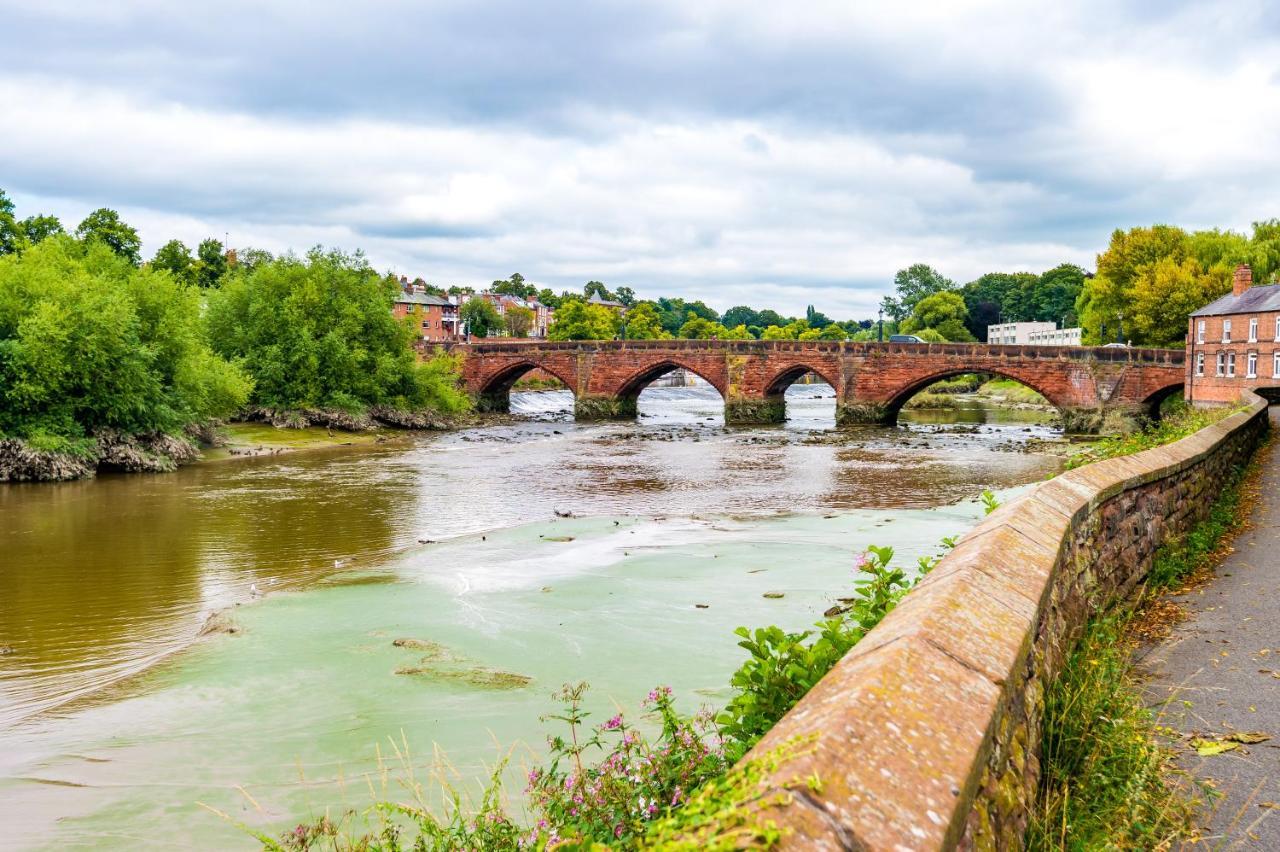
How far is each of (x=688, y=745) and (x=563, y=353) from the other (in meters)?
60.8

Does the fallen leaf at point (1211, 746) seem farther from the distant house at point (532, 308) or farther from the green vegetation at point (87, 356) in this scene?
the distant house at point (532, 308)

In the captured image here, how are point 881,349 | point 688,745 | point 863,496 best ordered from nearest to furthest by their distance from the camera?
point 688,745, point 863,496, point 881,349

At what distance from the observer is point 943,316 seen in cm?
12900

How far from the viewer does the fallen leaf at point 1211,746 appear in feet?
16.3

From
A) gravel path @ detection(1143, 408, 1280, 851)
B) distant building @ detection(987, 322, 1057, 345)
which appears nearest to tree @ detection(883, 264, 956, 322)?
distant building @ detection(987, 322, 1057, 345)

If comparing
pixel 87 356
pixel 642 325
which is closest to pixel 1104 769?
pixel 87 356

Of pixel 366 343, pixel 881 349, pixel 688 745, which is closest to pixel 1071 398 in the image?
pixel 881 349

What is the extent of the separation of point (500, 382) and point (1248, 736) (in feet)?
214

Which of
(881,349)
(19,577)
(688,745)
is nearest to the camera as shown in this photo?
(688,745)

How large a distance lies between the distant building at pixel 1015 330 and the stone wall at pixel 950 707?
121565 millimetres

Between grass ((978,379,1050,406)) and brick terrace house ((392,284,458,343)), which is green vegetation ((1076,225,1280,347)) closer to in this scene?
grass ((978,379,1050,406))

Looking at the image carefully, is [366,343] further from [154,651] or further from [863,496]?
[154,651]

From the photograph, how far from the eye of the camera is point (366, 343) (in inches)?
1917

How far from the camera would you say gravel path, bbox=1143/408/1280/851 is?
427 cm
